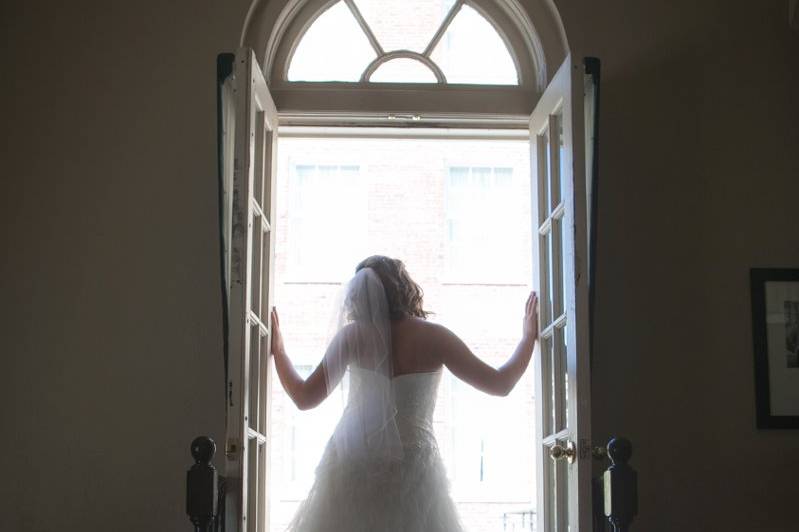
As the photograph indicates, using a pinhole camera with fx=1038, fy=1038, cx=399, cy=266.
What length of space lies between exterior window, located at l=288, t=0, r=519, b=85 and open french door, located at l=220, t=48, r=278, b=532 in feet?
1.42

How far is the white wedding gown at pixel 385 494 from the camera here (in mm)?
3664

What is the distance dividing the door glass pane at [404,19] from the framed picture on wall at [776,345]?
1747 millimetres

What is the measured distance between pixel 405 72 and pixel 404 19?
26 cm

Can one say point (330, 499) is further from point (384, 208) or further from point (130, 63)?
point (384, 208)

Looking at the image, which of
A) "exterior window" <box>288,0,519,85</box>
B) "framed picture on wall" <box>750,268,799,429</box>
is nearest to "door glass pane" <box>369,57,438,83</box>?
"exterior window" <box>288,0,519,85</box>

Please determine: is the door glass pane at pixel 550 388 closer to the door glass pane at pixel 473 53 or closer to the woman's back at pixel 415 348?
the woman's back at pixel 415 348

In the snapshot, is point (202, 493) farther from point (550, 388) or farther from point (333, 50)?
point (333, 50)

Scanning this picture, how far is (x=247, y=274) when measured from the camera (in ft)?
11.7

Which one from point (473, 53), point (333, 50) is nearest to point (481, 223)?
point (473, 53)

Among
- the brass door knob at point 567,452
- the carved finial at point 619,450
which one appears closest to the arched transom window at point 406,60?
the brass door knob at point 567,452

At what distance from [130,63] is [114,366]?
128cm

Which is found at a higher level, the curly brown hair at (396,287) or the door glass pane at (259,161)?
the door glass pane at (259,161)

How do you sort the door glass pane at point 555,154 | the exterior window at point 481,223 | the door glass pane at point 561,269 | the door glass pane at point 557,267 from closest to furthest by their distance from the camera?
1. the door glass pane at point 561,269
2. the door glass pane at point 557,267
3. the door glass pane at point 555,154
4. the exterior window at point 481,223

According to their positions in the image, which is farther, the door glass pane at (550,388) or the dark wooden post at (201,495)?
the door glass pane at (550,388)
